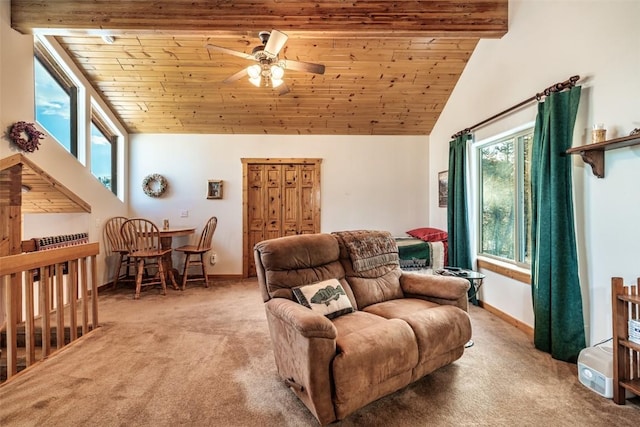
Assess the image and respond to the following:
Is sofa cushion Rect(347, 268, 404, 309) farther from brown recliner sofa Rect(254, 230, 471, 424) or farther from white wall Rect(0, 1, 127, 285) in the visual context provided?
white wall Rect(0, 1, 127, 285)

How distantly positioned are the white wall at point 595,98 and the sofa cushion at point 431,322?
1.10 meters

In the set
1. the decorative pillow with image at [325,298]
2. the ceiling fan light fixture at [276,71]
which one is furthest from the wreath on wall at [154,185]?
the decorative pillow with image at [325,298]

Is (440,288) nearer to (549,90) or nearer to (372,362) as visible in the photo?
(372,362)

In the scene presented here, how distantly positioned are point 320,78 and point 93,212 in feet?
11.8

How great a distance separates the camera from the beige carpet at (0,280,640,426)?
5.59 feet

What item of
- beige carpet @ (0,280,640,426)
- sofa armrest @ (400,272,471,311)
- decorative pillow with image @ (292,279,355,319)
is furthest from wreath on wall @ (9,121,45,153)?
sofa armrest @ (400,272,471,311)

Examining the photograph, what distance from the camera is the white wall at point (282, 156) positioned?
16.3 feet

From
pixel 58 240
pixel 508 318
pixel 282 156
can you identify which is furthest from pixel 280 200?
pixel 508 318

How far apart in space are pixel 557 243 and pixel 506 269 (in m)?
0.92

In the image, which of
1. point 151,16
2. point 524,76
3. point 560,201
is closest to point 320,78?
point 151,16

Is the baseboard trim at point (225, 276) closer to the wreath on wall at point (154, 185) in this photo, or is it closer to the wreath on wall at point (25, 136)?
the wreath on wall at point (154, 185)

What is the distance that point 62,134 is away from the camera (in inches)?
147

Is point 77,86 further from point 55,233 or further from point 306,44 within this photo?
point 306,44

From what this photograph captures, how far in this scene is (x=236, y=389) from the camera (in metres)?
1.98
